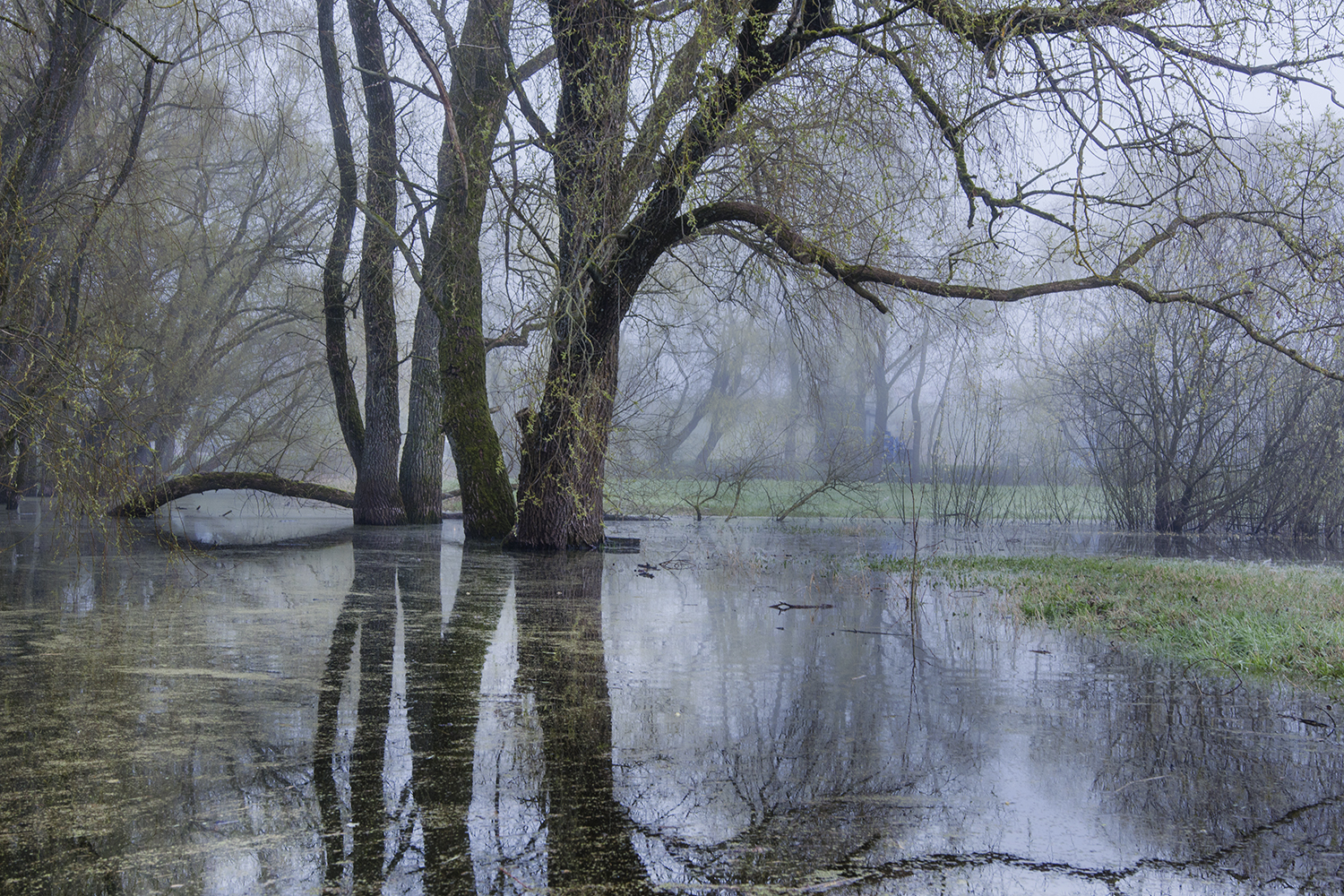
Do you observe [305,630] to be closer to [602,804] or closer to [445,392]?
[602,804]

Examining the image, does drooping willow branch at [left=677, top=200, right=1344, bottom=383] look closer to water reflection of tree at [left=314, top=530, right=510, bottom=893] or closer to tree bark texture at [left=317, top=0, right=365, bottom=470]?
water reflection of tree at [left=314, top=530, right=510, bottom=893]

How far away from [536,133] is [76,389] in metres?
5.18

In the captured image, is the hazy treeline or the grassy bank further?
the hazy treeline

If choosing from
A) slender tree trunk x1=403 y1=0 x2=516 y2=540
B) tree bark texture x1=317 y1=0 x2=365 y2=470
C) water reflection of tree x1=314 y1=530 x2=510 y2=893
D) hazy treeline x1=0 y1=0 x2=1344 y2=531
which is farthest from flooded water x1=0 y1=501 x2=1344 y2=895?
tree bark texture x1=317 y1=0 x2=365 y2=470

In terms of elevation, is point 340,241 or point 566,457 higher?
point 340,241

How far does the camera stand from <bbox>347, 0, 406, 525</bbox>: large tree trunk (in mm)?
13805

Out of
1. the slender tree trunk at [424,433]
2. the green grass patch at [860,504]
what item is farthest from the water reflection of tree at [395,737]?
the green grass patch at [860,504]

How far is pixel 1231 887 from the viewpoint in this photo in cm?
243

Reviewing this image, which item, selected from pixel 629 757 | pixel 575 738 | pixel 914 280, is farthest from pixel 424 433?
pixel 629 757

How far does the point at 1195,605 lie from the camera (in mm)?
7055

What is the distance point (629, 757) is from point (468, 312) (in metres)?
9.61

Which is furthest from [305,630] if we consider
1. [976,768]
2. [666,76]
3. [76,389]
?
[666,76]

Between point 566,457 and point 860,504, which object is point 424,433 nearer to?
point 566,457

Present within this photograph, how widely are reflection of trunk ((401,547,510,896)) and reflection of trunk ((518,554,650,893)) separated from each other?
0.22m
